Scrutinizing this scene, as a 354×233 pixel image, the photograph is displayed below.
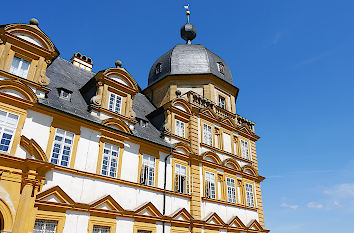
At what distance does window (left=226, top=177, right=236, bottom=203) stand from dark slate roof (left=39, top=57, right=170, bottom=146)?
232 inches

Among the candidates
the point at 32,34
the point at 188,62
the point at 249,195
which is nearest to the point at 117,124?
the point at 32,34

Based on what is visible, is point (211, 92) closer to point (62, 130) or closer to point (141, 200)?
point (141, 200)

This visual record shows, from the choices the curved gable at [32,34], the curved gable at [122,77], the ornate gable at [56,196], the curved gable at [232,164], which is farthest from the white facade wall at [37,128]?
the curved gable at [232,164]

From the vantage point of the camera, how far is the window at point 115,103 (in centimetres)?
1677

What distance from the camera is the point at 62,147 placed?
44.4 feet

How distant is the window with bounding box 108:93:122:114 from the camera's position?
1677cm

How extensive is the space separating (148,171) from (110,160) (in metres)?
2.50

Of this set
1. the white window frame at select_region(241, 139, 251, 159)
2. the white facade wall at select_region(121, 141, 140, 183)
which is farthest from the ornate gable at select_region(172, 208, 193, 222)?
the white window frame at select_region(241, 139, 251, 159)

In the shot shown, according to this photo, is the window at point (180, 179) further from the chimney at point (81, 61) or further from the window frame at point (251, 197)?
the chimney at point (81, 61)

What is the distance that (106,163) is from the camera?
14906mm

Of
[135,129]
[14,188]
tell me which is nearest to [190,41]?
[135,129]

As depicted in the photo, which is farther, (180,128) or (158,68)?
(158,68)

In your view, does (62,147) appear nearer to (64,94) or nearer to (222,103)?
(64,94)

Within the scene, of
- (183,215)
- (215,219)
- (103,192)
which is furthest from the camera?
(215,219)
